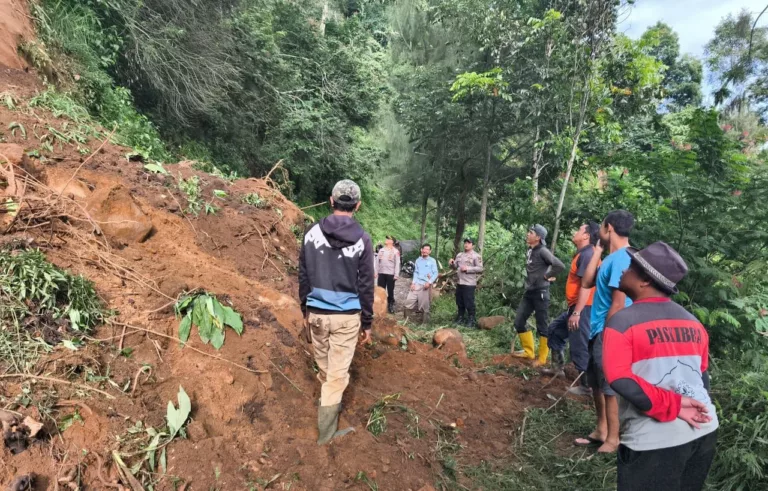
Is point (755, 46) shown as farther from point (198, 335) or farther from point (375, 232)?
point (198, 335)

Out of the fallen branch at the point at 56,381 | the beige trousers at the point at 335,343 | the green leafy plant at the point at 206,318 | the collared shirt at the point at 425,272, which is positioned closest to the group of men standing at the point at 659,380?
the beige trousers at the point at 335,343

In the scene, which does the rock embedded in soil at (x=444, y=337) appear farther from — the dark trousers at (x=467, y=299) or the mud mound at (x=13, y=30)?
the mud mound at (x=13, y=30)

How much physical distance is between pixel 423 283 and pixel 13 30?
7.57 meters

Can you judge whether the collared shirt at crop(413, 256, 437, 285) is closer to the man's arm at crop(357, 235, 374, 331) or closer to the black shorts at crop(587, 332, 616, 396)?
the black shorts at crop(587, 332, 616, 396)

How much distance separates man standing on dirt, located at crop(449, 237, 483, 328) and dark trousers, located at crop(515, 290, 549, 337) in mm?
2296

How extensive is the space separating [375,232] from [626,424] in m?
20.1

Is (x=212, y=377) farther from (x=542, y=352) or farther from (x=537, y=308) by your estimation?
(x=542, y=352)

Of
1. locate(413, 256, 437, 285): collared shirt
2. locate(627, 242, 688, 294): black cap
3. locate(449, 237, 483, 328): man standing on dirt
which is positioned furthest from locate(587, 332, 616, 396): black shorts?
locate(413, 256, 437, 285): collared shirt

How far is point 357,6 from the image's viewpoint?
87.9 feet

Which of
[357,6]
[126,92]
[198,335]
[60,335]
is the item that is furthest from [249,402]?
[357,6]

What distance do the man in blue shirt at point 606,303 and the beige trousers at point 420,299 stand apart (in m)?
5.06

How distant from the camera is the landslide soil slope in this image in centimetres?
253

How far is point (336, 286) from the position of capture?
3.16 metres

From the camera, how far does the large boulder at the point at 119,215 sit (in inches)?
158
